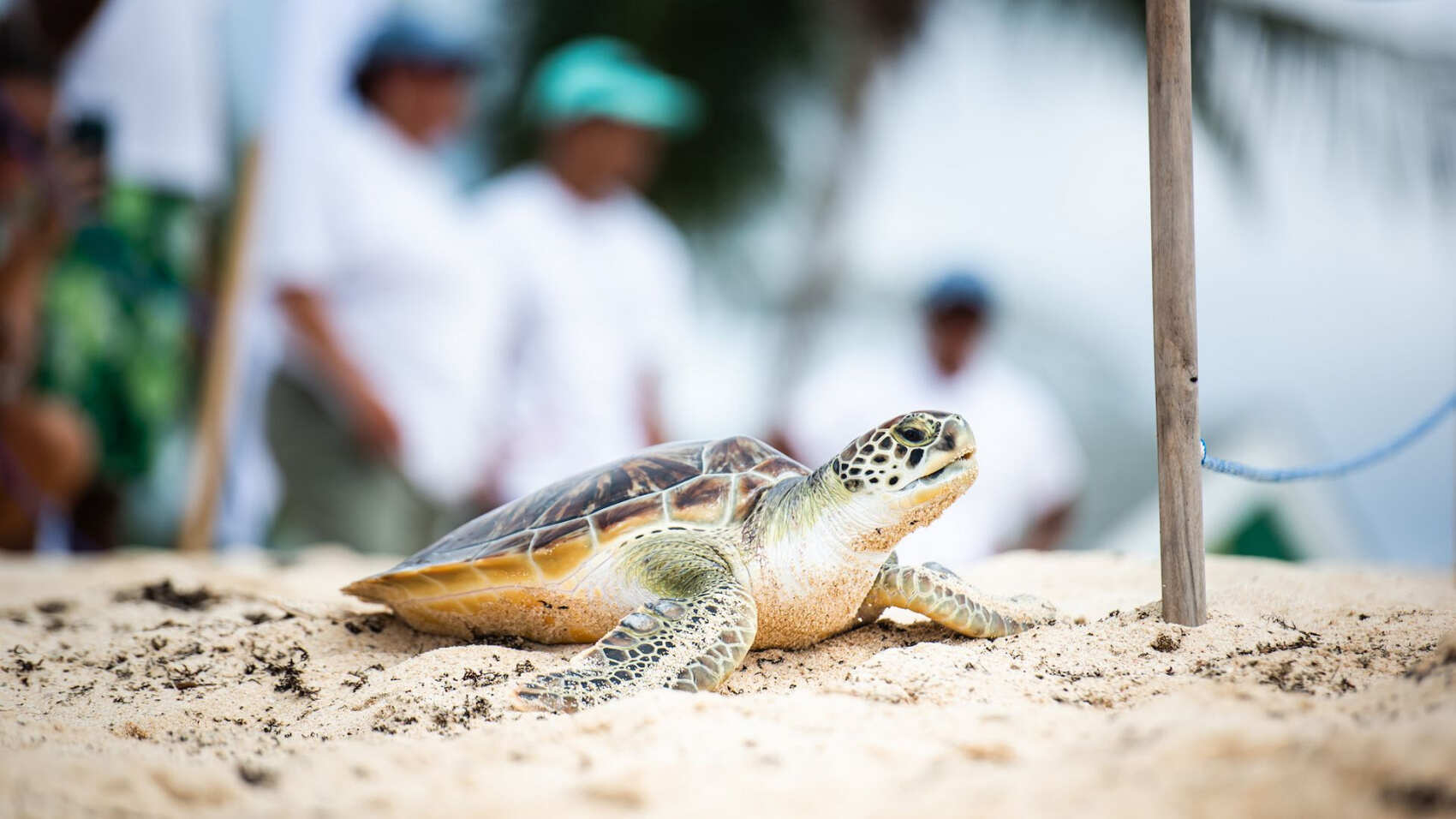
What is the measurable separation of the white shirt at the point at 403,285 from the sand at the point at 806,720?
3366 millimetres

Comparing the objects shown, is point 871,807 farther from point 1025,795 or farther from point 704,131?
point 704,131

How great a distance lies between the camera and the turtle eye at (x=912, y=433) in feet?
7.14

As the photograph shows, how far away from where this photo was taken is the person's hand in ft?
19.8

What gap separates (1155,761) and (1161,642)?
32.6 inches

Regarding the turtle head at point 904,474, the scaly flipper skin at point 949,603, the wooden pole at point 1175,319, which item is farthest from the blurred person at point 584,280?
the wooden pole at point 1175,319

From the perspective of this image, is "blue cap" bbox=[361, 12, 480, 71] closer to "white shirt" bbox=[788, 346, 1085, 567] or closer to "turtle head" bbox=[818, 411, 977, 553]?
"white shirt" bbox=[788, 346, 1085, 567]

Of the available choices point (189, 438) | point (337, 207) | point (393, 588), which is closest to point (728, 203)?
point (337, 207)

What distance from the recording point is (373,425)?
6066 millimetres

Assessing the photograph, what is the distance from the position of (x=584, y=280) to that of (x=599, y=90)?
1.36 meters

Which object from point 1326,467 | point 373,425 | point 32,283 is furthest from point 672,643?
point 32,283

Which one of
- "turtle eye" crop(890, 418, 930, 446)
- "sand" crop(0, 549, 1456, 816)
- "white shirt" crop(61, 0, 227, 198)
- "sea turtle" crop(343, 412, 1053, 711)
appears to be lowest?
"sand" crop(0, 549, 1456, 816)

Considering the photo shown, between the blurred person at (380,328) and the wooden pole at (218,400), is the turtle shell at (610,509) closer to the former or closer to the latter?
the blurred person at (380,328)

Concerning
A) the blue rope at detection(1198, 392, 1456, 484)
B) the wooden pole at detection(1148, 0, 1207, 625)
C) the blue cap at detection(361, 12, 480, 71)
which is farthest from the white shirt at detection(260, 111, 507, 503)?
the blue rope at detection(1198, 392, 1456, 484)

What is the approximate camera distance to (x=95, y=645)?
2.62 meters
